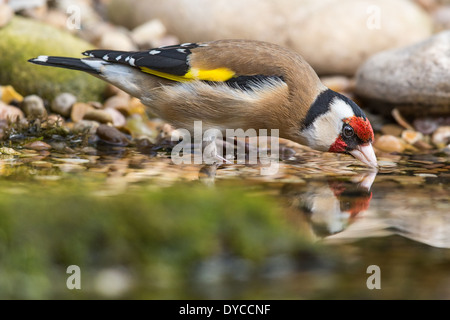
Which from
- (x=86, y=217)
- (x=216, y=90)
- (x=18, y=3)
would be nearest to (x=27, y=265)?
(x=86, y=217)

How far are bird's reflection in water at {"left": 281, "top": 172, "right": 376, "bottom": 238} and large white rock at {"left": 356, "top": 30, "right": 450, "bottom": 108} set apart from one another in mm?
1993

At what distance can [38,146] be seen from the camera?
436cm

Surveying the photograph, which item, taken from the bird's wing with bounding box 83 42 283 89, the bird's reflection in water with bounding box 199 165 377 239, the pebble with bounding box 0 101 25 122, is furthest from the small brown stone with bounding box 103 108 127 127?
the bird's reflection in water with bounding box 199 165 377 239

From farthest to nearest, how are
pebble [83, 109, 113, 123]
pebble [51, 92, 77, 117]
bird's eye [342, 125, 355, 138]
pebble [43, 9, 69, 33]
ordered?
pebble [43, 9, 69, 33] → pebble [51, 92, 77, 117] → pebble [83, 109, 113, 123] → bird's eye [342, 125, 355, 138]

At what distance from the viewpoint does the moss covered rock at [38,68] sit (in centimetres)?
570

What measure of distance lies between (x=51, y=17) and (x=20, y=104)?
195cm

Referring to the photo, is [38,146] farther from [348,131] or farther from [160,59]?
[348,131]

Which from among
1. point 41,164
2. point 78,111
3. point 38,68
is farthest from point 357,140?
point 38,68

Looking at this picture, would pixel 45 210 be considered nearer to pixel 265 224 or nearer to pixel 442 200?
pixel 265 224

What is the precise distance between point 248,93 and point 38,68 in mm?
2570

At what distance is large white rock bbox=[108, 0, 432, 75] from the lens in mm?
6922

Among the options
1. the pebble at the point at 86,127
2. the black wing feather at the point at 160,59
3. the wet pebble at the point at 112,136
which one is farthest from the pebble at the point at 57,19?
the black wing feather at the point at 160,59

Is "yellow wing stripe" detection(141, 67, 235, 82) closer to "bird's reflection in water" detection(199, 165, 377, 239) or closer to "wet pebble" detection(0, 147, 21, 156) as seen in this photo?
"bird's reflection in water" detection(199, 165, 377, 239)

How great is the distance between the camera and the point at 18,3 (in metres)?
6.50
